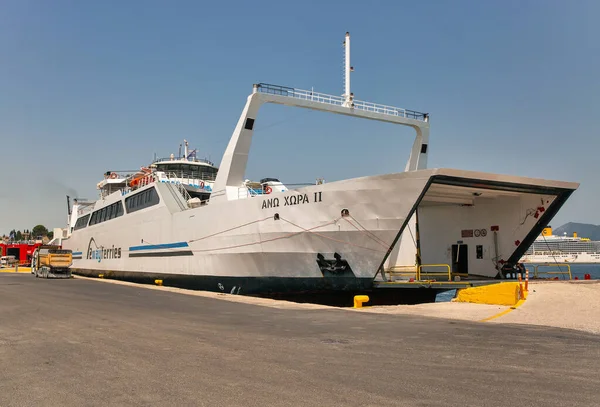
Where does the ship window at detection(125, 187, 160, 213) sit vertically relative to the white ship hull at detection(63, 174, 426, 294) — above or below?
above

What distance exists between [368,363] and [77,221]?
1675 inches

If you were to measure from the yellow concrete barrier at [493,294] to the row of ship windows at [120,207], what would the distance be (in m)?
17.1

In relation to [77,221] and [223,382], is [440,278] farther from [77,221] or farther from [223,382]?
[77,221]

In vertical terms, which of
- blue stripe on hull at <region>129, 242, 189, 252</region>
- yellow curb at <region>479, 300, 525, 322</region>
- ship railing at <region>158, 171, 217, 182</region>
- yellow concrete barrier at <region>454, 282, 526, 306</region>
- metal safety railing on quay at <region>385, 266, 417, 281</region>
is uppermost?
ship railing at <region>158, 171, 217, 182</region>

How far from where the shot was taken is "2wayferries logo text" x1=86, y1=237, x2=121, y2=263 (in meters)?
31.7

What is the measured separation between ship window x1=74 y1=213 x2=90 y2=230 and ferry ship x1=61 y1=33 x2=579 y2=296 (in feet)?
52.5

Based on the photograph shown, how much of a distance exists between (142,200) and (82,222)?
17.3 metres

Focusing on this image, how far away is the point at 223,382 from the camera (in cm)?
543

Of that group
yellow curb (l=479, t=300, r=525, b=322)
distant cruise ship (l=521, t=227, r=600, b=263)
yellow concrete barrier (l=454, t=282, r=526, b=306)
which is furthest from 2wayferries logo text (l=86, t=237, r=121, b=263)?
distant cruise ship (l=521, t=227, r=600, b=263)

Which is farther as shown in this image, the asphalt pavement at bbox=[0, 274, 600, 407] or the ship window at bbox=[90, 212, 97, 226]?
the ship window at bbox=[90, 212, 97, 226]

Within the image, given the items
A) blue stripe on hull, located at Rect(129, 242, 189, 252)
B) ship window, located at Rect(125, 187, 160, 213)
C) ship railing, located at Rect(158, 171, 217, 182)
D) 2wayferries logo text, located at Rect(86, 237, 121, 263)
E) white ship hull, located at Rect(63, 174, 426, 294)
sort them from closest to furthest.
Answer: white ship hull, located at Rect(63, 174, 426, 294) → blue stripe on hull, located at Rect(129, 242, 189, 252) → ship window, located at Rect(125, 187, 160, 213) → ship railing, located at Rect(158, 171, 217, 182) → 2wayferries logo text, located at Rect(86, 237, 121, 263)

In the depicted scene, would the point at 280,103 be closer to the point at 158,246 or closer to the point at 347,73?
the point at 347,73

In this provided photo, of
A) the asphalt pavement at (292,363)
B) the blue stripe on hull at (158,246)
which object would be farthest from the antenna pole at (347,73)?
the asphalt pavement at (292,363)

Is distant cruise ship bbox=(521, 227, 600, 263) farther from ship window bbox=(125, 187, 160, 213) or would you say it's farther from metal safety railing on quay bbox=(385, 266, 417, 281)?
metal safety railing on quay bbox=(385, 266, 417, 281)
